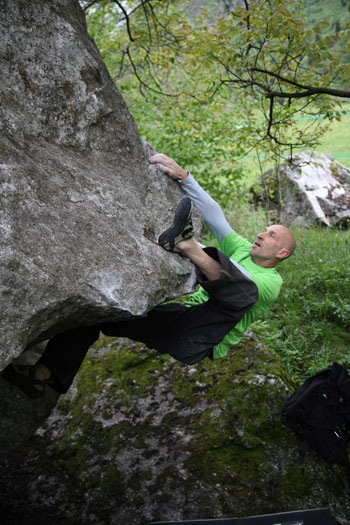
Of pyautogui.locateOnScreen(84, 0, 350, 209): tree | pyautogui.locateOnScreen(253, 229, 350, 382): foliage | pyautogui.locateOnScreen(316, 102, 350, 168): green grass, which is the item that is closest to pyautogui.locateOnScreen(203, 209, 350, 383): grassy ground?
pyautogui.locateOnScreen(253, 229, 350, 382): foliage

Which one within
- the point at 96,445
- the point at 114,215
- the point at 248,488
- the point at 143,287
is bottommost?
the point at 248,488

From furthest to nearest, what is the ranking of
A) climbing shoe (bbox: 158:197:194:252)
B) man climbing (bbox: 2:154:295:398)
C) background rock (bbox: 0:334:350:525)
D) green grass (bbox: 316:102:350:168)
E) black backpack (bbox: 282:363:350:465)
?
1. green grass (bbox: 316:102:350:168)
2. black backpack (bbox: 282:363:350:465)
3. background rock (bbox: 0:334:350:525)
4. man climbing (bbox: 2:154:295:398)
5. climbing shoe (bbox: 158:197:194:252)

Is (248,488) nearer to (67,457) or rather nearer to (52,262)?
(67,457)

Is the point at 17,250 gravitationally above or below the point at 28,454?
above

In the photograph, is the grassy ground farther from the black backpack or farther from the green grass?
the green grass

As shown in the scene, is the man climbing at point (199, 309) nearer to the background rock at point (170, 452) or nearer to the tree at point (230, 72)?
the background rock at point (170, 452)

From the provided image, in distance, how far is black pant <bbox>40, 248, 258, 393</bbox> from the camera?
361 cm

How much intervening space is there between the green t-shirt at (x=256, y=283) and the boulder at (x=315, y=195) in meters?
6.63

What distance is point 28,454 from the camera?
4895 mm

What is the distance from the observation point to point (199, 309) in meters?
3.82

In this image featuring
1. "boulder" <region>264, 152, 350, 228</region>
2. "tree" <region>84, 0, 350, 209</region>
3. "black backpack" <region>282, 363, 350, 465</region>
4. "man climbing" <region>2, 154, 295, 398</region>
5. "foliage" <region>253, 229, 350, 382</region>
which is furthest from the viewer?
"boulder" <region>264, 152, 350, 228</region>

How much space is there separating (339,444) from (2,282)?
10.2ft

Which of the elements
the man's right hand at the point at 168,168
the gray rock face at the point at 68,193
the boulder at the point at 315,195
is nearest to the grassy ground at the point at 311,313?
the boulder at the point at 315,195

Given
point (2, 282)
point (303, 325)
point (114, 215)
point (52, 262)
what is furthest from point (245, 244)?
point (303, 325)
